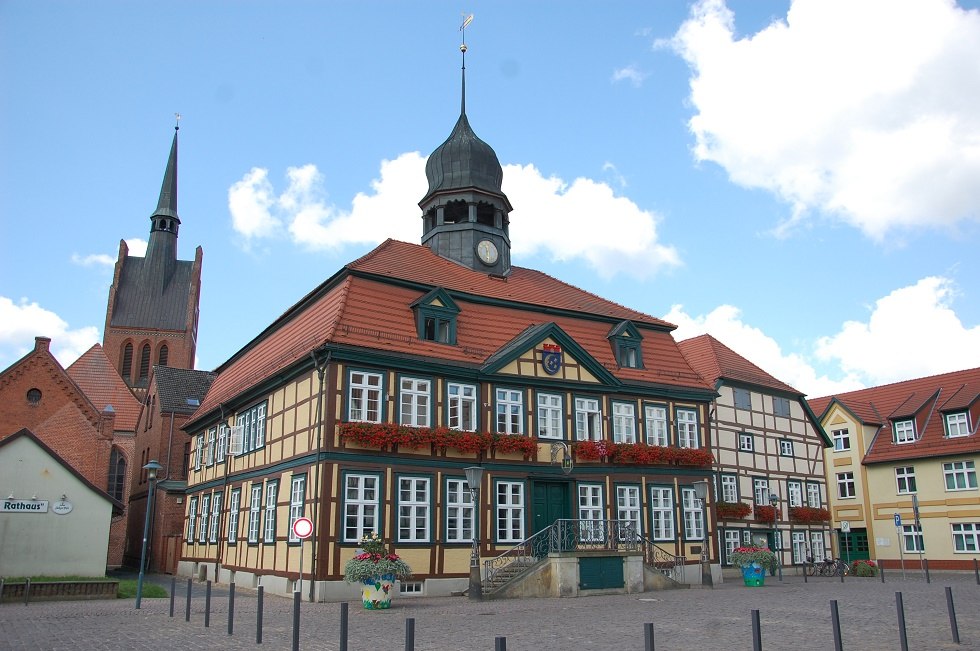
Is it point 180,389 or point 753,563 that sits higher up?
point 180,389

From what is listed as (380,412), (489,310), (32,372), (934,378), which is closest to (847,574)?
(934,378)

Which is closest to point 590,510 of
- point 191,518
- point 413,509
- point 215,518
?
point 413,509

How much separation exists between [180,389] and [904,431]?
37574mm

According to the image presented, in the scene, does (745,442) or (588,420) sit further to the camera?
(745,442)

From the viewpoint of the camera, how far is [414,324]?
26.2 meters

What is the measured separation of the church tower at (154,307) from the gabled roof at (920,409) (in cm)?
5061

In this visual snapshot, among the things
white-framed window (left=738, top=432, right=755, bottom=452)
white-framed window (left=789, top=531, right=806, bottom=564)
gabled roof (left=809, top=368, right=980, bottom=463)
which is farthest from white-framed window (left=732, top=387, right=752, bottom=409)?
gabled roof (left=809, top=368, right=980, bottom=463)

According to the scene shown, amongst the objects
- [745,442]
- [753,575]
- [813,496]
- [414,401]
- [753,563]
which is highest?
[745,442]

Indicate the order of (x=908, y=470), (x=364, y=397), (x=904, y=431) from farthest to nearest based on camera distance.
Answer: (x=904, y=431)
(x=908, y=470)
(x=364, y=397)

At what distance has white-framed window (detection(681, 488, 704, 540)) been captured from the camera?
29766 millimetres

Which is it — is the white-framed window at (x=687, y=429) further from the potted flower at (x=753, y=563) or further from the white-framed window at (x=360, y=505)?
the white-framed window at (x=360, y=505)

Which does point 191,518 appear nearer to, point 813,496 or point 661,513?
point 661,513

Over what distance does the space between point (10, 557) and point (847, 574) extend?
3245 cm

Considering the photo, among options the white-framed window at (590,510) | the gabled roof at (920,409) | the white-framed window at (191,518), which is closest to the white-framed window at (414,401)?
the white-framed window at (590,510)
